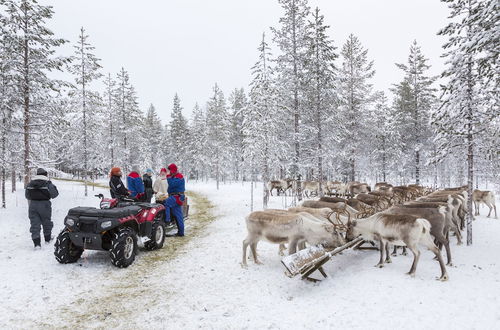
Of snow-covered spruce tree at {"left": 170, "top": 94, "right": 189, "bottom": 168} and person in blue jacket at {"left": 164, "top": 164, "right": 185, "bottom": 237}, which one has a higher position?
snow-covered spruce tree at {"left": 170, "top": 94, "right": 189, "bottom": 168}

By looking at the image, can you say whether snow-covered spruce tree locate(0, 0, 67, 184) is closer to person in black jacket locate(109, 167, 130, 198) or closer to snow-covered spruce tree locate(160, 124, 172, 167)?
person in black jacket locate(109, 167, 130, 198)

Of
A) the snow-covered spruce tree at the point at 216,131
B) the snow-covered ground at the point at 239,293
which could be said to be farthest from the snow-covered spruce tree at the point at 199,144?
the snow-covered ground at the point at 239,293

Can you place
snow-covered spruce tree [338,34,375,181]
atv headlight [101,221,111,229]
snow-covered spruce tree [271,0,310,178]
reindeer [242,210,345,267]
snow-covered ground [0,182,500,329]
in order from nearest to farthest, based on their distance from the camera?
1. snow-covered ground [0,182,500,329]
2. atv headlight [101,221,111,229]
3. reindeer [242,210,345,267]
4. snow-covered spruce tree [271,0,310,178]
5. snow-covered spruce tree [338,34,375,181]

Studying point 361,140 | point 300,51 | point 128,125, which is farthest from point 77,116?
point 361,140

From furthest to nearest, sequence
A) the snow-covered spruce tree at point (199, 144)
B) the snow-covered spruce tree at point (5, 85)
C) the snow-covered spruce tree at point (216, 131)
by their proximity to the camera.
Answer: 1. the snow-covered spruce tree at point (199, 144)
2. the snow-covered spruce tree at point (216, 131)
3. the snow-covered spruce tree at point (5, 85)

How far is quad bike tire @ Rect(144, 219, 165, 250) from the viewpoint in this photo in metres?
9.49

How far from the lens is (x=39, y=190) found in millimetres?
9281

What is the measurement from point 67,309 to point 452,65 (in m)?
13.2

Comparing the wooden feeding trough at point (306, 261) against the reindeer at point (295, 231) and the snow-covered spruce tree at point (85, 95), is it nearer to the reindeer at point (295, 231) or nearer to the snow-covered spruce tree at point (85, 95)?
the reindeer at point (295, 231)

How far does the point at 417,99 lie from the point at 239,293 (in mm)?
32080

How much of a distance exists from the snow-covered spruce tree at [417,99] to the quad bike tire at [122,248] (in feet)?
99.6

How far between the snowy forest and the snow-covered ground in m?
5.09

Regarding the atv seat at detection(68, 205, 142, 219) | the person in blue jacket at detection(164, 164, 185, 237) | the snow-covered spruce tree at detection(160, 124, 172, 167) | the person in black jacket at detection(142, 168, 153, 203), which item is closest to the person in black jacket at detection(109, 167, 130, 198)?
the person in blue jacket at detection(164, 164, 185, 237)

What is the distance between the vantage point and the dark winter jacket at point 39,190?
9.16 metres
